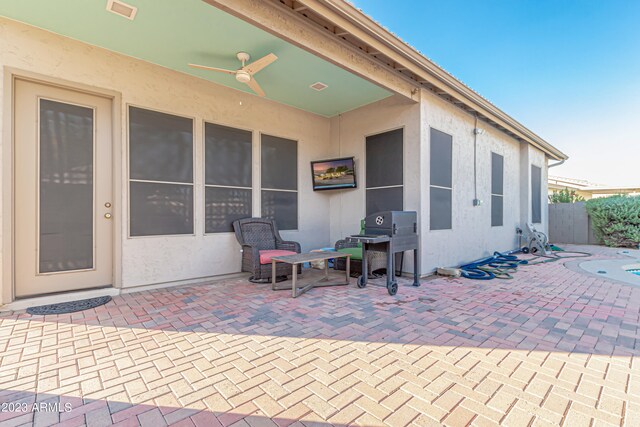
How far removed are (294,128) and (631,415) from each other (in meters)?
5.83

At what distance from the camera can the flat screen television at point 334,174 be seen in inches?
237

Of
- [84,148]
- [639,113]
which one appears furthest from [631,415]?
[639,113]

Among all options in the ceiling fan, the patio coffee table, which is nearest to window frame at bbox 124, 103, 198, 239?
the ceiling fan

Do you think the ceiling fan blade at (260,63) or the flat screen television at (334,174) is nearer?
the ceiling fan blade at (260,63)

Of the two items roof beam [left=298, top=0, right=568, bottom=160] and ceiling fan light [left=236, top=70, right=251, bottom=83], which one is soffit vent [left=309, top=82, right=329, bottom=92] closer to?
roof beam [left=298, top=0, right=568, bottom=160]

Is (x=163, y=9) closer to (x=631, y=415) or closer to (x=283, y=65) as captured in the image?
(x=283, y=65)

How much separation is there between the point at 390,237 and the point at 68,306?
4.10 metres

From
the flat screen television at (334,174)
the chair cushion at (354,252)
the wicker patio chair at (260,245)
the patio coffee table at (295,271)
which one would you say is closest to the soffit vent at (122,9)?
the wicker patio chair at (260,245)

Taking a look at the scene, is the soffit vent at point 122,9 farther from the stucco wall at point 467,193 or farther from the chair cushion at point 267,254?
the stucco wall at point 467,193

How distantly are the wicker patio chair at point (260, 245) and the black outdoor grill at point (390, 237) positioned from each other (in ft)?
4.41

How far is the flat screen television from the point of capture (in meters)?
6.02

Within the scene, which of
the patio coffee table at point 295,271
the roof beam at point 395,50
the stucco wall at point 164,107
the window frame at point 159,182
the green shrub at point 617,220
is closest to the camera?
the roof beam at point 395,50

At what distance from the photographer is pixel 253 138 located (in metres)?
5.41

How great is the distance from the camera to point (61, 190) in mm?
3682
